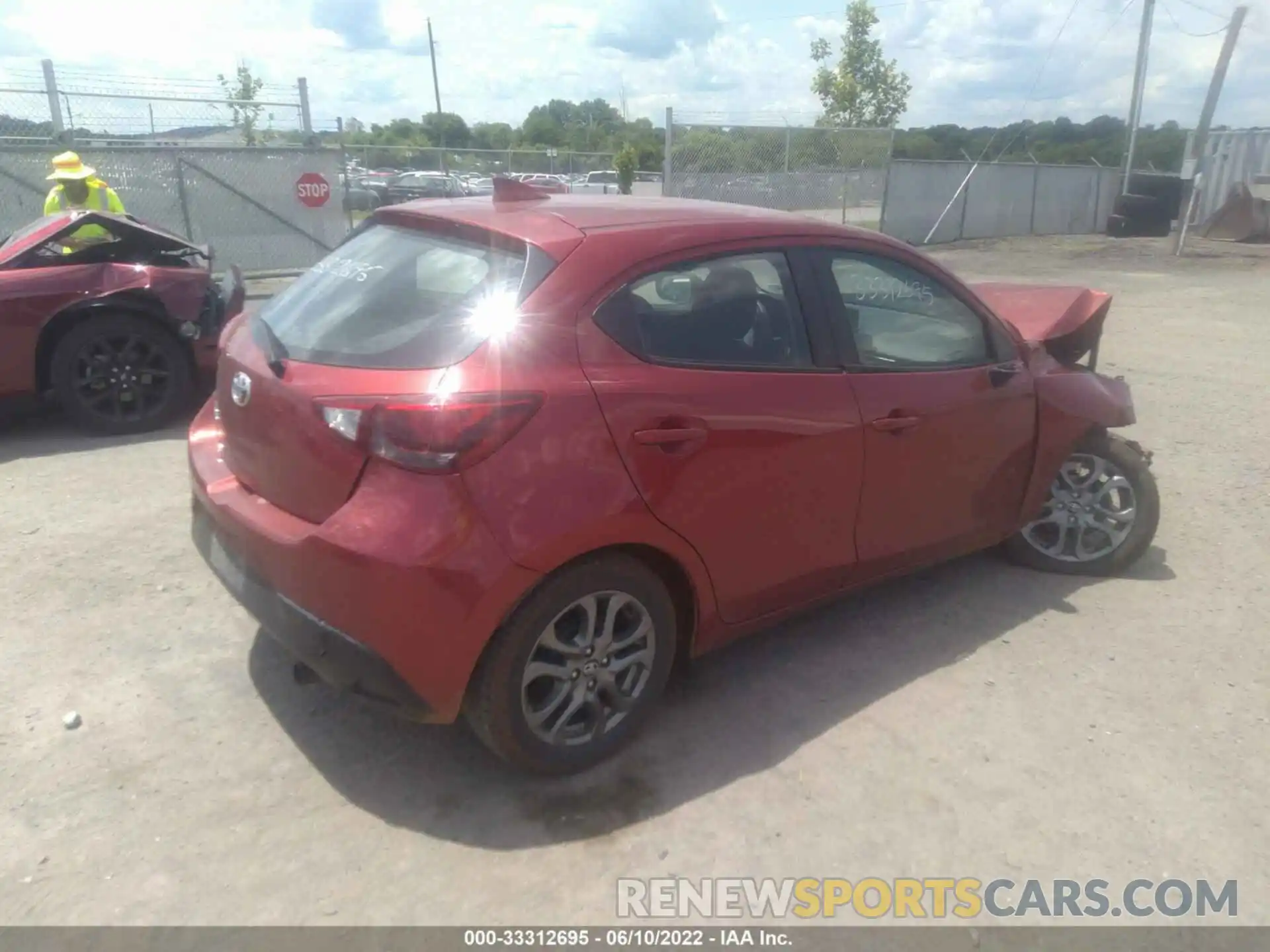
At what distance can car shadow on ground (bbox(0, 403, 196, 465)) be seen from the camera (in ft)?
20.1

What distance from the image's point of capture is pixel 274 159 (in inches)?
515

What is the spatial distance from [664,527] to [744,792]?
851mm

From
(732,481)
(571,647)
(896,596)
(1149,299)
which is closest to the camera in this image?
(571,647)

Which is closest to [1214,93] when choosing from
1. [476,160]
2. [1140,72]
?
[1140,72]

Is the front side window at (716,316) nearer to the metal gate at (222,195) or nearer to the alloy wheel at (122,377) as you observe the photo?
the alloy wheel at (122,377)

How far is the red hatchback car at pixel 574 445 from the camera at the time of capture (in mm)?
2691

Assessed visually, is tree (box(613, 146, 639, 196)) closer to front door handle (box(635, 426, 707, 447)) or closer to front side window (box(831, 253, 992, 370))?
front side window (box(831, 253, 992, 370))

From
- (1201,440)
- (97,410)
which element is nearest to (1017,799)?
(1201,440)

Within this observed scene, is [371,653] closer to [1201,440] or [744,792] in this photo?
[744,792]

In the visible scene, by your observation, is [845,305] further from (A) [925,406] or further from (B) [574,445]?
(B) [574,445]

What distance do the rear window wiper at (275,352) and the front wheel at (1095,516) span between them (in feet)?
10.7

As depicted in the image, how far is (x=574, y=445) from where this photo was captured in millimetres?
2787

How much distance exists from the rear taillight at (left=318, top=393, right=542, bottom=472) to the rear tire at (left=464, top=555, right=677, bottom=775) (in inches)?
18.0

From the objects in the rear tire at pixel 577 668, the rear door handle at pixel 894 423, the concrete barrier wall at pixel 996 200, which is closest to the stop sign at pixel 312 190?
the rear door handle at pixel 894 423
